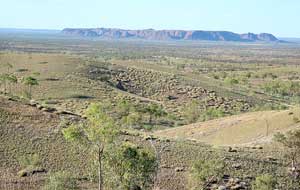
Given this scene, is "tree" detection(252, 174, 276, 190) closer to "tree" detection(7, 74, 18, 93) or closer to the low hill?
the low hill

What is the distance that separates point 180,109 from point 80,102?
755 inches

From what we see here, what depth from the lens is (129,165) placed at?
33.5m

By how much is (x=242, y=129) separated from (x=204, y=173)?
26.4 m

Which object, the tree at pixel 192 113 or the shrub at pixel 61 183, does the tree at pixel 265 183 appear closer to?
the shrub at pixel 61 183

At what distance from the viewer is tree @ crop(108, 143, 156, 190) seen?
33750 millimetres

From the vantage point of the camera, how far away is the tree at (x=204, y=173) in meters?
40.2

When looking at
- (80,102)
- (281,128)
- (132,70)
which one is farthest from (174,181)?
(132,70)

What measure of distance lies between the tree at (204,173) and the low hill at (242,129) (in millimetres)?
15833

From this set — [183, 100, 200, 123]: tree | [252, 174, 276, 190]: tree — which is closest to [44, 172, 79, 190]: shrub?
[252, 174, 276, 190]: tree

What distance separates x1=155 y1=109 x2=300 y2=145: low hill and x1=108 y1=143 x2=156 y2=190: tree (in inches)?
951

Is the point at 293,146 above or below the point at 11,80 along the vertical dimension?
above

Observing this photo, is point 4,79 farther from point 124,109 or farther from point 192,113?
point 192,113

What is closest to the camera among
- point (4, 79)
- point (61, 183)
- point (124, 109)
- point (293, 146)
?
point (61, 183)

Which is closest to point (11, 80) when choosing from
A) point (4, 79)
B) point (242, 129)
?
point (4, 79)
